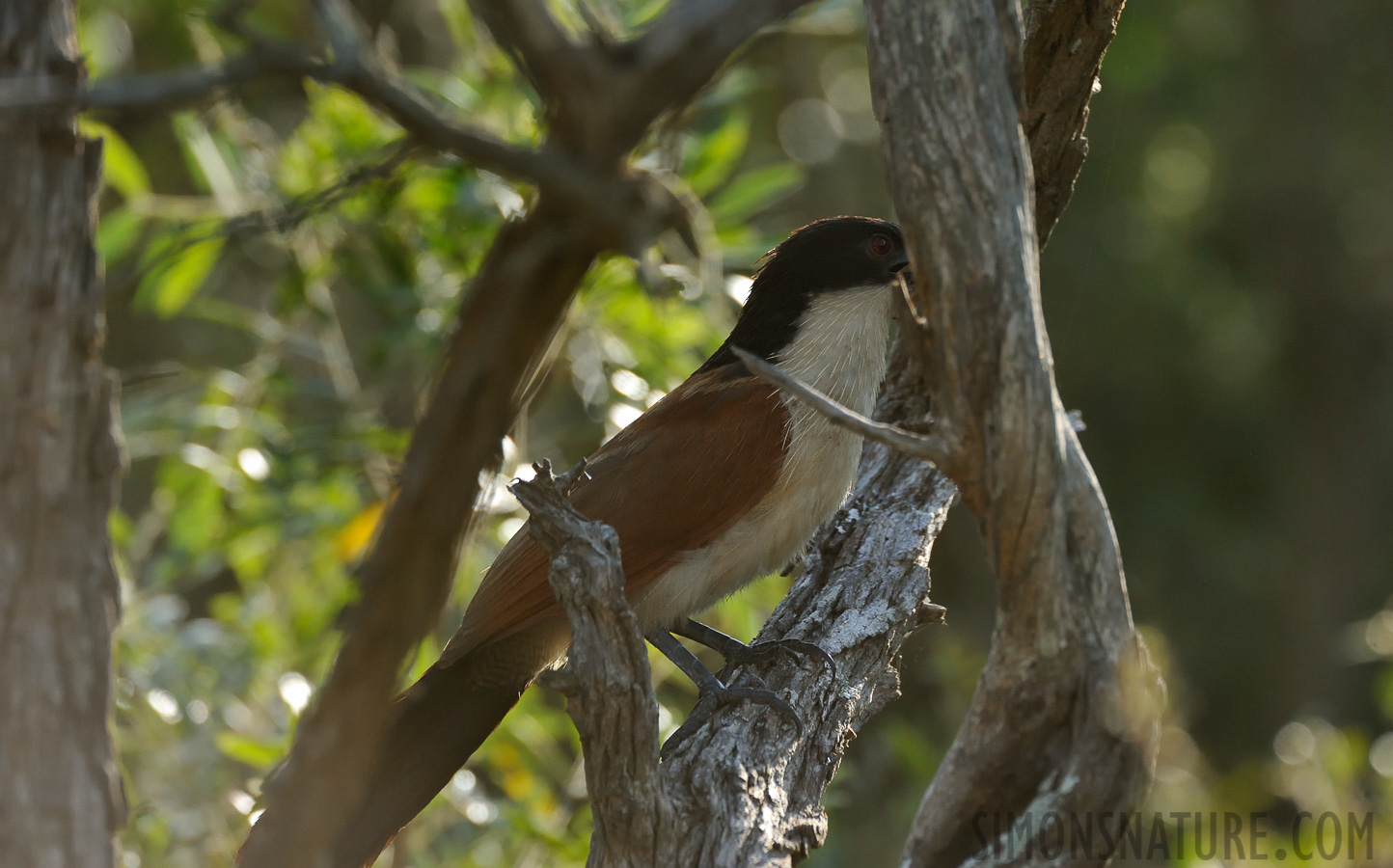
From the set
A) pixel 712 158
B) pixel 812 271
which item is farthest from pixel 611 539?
pixel 712 158

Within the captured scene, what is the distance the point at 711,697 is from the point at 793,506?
439 mm

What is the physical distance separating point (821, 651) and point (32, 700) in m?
1.43

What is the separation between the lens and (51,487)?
1468 mm

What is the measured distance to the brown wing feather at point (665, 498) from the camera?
239 centimetres

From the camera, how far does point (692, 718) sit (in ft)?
7.48

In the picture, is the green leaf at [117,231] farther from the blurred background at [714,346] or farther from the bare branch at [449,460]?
the bare branch at [449,460]

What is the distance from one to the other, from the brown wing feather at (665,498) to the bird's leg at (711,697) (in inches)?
8.1

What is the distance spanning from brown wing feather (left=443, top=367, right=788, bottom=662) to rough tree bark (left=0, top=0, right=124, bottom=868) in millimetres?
948

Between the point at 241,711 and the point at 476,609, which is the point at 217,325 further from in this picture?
the point at 476,609

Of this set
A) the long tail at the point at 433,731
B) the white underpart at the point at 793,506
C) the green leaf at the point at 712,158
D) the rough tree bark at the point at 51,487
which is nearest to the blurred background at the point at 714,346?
the green leaf at the point at 712,158

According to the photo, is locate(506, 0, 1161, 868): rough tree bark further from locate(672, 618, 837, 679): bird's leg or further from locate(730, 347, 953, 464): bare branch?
locate(672, 618, 837, 679): bird's leg

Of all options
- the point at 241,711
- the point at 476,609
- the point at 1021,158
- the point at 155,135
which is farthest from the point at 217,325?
the point at 1021,158

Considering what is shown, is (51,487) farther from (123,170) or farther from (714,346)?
(714,346)

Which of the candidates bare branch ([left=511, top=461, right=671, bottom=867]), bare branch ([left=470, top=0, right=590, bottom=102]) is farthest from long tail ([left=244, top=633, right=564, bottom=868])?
bare branch ([left=470, top=0, right=590, bottom=102])
